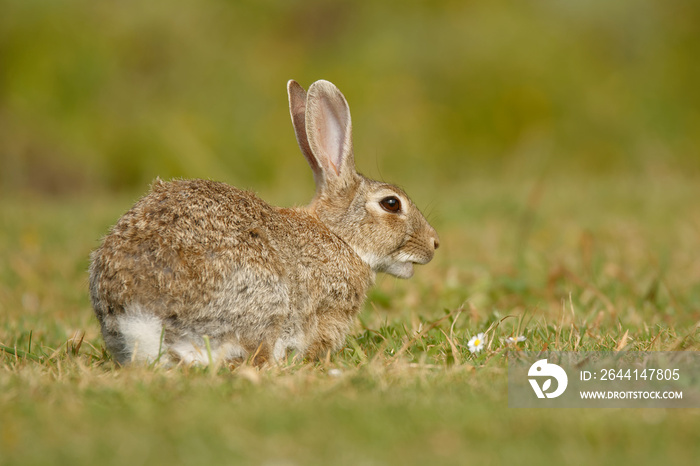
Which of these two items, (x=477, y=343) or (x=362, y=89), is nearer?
(x=477, y=343)

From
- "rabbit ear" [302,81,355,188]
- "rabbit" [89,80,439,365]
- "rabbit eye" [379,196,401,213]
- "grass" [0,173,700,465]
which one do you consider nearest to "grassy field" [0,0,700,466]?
"grass" [0,173,700,465]

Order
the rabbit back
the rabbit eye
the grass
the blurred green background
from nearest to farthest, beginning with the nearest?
the grass → the rabbit back → the rabbit eye → the blurred green background

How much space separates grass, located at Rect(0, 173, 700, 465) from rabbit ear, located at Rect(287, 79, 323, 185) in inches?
44.8

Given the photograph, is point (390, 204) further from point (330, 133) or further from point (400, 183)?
point (400, 183)

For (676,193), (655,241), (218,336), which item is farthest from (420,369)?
(676,193)

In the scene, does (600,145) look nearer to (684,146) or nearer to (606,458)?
(684,146)

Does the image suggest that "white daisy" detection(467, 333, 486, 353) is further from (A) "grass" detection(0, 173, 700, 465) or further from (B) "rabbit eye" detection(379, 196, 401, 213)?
(B) "rabbit eye" detection(379, 196, 401, 213)

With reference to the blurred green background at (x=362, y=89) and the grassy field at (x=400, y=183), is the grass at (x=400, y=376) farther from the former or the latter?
the blurred green background at (x=362, y=89)

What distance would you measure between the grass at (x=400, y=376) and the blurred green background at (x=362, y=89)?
4.67 metres

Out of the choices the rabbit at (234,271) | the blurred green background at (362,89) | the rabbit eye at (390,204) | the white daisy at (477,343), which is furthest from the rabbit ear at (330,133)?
the blurred green background at (362,89)

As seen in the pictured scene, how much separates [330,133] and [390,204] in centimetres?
62

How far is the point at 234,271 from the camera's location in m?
4.12

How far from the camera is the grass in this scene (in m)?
2.75

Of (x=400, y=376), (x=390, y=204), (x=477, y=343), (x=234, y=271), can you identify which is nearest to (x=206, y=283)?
(x=234, y=271)
